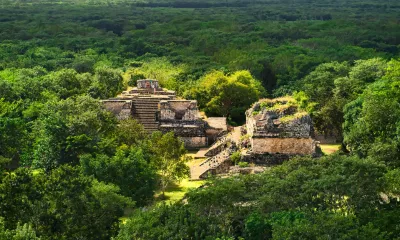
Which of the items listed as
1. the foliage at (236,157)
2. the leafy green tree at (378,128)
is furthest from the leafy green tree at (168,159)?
the leafy green tree at (378,128)

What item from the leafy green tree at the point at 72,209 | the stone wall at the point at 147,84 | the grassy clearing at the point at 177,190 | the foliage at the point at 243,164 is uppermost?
the leafy green tree at the point at 72,209

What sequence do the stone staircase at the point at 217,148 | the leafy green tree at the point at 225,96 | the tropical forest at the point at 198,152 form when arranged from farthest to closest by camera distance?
the leafy green tree at the point at 225,96
the stone staircase at the point at 217,148
the tropical forest at the point at 198,152

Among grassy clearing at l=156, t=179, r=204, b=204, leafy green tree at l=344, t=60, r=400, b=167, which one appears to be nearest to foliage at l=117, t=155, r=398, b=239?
leafy green tree at l=344, t=60, r=400, b=167

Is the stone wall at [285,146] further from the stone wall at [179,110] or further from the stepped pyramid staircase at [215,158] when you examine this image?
the stone wall at [179,110]

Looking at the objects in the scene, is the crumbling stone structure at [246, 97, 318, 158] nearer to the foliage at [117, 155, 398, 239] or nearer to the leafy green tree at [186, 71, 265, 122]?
the foliage at [117, 155, 398, 239]

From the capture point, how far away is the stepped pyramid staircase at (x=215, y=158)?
105 ft

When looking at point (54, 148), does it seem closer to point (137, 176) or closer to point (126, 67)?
point (137, 176)

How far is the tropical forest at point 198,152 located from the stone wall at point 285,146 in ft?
0.24

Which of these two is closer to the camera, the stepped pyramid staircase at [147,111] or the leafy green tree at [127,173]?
the leafy green tree at [127,173]

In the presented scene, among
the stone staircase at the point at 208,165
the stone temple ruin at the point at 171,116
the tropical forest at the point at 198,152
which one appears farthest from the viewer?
the stone temple ruin at the point at 171,116

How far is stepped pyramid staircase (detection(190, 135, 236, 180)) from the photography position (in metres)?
31.9

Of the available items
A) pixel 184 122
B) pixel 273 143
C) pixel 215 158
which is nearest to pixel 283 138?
pixel 273 143

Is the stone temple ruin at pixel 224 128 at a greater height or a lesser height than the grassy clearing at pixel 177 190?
greater

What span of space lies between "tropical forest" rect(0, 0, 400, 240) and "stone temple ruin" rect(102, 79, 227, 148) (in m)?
0.13
